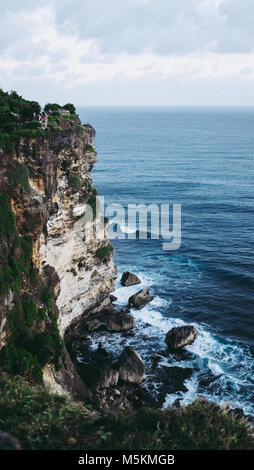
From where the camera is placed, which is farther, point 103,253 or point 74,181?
point 103,253

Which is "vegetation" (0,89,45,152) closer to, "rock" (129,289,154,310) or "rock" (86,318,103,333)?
"rock" (86,318,103,333)

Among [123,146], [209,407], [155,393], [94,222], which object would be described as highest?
[123,146]

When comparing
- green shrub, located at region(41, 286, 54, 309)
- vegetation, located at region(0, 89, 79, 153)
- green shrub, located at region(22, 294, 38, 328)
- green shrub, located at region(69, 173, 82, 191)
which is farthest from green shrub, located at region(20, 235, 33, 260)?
green shrub, located at region(69, 173, 82, 191)

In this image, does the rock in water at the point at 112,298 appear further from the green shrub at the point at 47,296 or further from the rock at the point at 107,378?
the green shrub at the point at 47,296

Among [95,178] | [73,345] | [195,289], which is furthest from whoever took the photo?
Answer: [95,178]

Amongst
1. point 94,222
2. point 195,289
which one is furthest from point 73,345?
point 195,289

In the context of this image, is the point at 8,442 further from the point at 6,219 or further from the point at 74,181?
the point at 74,181

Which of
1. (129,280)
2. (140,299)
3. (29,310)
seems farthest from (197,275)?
(29,310)

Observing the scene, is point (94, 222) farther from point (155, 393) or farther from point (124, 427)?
point (124, 427)
